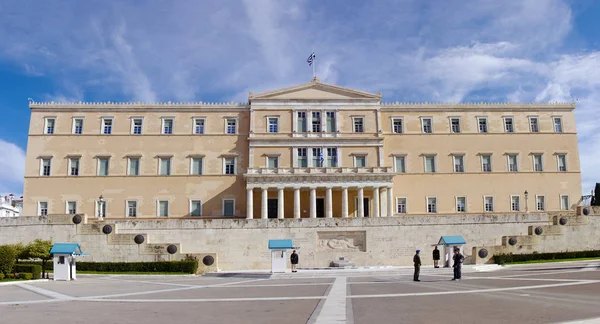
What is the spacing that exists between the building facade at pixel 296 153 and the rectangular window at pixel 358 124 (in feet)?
0.36

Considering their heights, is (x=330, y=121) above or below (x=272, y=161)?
above

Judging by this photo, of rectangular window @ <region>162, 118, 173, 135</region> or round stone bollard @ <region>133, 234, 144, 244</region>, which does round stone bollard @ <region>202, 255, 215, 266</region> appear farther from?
rectangular window @ <region>162, 118, 173, 135</region>

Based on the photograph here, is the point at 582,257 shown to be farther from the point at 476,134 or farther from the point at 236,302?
the point at 236,302

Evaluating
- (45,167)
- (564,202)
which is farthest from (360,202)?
(45,167)

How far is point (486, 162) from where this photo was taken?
56.6 meters

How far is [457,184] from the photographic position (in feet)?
183

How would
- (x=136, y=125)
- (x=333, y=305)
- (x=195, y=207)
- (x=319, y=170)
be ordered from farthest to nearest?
(x=136, y=125)
(x=195, y=207)
(x=319, y=170)
(x=333, y=305)

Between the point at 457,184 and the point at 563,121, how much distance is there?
45.4ft

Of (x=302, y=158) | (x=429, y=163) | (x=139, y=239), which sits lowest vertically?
(x=139, y=239)

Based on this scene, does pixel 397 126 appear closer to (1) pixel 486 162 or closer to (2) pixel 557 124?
(1) pixel 486 162

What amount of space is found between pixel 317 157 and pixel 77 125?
81.2 feet

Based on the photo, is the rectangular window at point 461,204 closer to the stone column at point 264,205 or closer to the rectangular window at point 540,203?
the rectangular window at point 540,203

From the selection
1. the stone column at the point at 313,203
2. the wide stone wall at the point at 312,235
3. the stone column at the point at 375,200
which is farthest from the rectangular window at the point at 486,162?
the stone column at the point at 313,203

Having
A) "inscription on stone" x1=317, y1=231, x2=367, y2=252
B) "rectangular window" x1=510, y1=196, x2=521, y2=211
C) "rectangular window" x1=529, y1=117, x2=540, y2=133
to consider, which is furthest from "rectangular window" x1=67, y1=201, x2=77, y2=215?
"rectangular window" x1=529, y1=117, x2=540, y2=133
